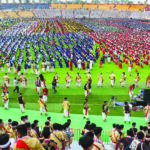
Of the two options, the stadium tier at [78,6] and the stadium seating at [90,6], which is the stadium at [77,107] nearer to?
the stadium tier at [78,6]

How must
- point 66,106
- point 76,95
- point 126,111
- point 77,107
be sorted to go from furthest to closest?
point 76,95, point 77,107, point 66,106, point 126,111

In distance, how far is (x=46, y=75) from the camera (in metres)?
17.0

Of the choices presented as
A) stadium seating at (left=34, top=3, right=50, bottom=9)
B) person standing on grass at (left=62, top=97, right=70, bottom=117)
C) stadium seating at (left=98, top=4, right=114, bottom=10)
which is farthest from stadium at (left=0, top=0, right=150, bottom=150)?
stadium seating at (left=34, top=3, right=50, bottom=9)

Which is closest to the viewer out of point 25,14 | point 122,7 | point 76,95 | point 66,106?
point 66,106

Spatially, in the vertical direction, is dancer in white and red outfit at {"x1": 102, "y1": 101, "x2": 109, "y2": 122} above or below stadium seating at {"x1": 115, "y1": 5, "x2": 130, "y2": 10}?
below

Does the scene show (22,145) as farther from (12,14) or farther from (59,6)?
(59,6)

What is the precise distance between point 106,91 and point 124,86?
151cm

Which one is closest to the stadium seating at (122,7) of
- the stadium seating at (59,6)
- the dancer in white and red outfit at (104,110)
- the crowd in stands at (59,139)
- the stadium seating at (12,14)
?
the stadium seating at (59,6)

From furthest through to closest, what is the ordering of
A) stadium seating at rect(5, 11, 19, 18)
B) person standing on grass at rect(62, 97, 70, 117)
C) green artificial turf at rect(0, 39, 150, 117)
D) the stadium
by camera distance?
stadium seating at rect(5, 11, 19, 18), green artificial turf at rect(0, 39, 150, 117), person standing on grass at rect(62, 97, 70, 117), the stadium

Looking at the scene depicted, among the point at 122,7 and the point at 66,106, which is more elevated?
the point at 122,7

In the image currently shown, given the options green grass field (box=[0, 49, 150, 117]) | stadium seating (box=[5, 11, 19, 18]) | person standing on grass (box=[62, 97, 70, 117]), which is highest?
stadium seating (box=[5, 11, 19, 18])

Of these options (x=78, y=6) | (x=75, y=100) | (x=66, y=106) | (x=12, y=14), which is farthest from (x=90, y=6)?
(x=66, y=106)

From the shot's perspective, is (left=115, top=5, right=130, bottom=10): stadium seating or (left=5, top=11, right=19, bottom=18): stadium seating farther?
(left=115, top=5, right=130, bottom=10): stadium seating

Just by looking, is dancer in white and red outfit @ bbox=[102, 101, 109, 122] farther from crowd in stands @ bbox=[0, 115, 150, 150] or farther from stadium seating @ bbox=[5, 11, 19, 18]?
stadium seating @ bbox=[5, 11, 19, 18]
